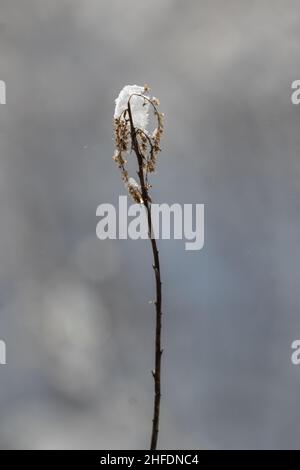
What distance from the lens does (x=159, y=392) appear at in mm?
3584

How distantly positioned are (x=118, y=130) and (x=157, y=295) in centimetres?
116

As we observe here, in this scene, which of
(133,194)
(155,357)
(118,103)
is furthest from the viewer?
(118,103)

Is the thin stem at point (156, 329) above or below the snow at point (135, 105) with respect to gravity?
below

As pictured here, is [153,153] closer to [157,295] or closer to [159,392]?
[157,295]

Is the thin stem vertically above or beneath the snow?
beneath

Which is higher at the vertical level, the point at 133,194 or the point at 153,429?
the point at 133,194

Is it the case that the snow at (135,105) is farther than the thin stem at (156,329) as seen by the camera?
Yes

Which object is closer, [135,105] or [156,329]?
[156,329]

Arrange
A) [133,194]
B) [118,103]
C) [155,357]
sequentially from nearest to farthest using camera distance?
[155,357] < [133,194] < [118,103]

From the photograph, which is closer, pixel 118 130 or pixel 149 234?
pixel 149 234

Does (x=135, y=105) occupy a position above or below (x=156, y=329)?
above

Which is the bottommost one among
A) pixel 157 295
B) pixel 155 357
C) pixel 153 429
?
pixel 153 429
